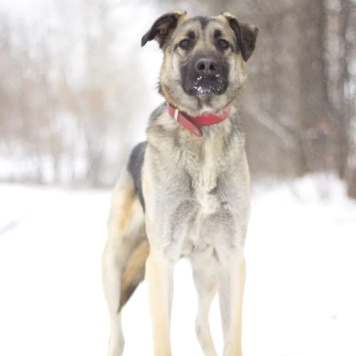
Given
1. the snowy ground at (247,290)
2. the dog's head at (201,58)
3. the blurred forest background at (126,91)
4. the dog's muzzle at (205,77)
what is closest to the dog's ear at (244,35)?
the dog's head at (201,58)

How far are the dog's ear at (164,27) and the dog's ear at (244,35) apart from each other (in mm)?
303

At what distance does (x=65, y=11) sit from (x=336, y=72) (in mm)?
22767

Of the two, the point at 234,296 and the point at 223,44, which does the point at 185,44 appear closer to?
the point at 223,44

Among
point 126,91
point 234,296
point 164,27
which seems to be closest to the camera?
point 234,296

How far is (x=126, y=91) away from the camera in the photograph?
36250 millimetres

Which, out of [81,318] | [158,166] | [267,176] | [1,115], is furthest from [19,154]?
[158,166]

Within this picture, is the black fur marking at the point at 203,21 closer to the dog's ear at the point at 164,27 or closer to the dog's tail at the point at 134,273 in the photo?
the dog's ear at the point at 164,27

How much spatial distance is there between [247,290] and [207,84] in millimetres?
3195

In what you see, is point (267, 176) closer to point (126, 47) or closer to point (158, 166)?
point (158, 166)

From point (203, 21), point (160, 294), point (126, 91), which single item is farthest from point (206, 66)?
point (126, 91)

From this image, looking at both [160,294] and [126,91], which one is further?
[126,91]

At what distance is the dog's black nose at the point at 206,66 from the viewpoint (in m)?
3.46

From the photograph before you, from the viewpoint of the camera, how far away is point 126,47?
32344 mm

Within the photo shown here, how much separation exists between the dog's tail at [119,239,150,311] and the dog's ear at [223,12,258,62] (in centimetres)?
143
